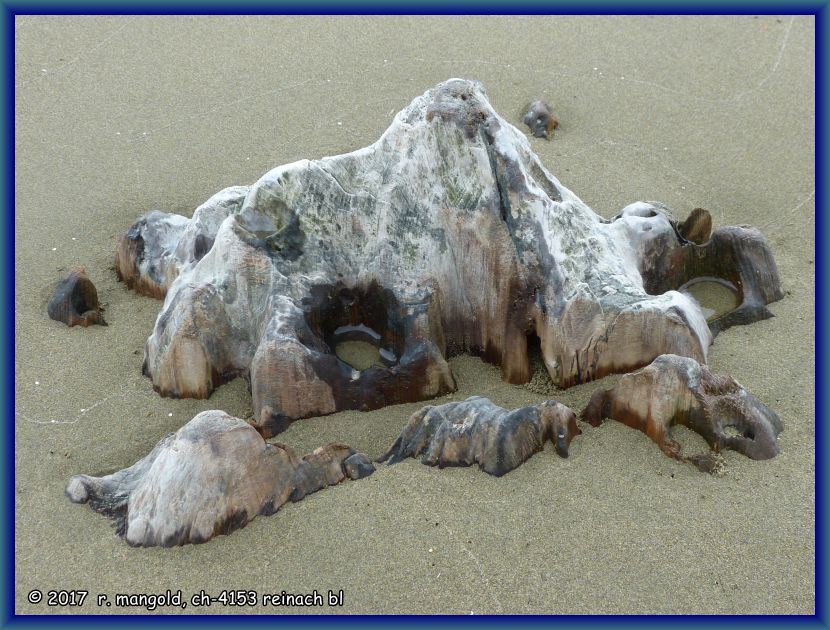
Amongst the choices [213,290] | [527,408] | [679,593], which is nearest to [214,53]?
[213,290]

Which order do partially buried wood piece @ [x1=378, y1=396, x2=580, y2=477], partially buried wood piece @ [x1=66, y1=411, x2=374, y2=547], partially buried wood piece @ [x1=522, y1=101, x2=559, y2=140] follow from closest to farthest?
1. partially buried wood piece @ [x1=66, y1=411, x2=374, y2=547]
2. partially buried wood piece @ [x1=378, y1=396, x2=580, y2=477]
3. partially buried wood piece @ [x1=522, y1=101, x2=559, y2=140]

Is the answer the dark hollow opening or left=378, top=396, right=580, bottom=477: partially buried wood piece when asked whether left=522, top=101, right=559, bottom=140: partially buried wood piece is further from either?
left=378, top=396, right=580, bottom=477: partially buried wood piece

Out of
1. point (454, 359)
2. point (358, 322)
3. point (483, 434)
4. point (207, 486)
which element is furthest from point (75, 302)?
point (483, 434)

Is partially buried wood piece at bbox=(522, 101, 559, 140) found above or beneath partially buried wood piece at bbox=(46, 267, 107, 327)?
above

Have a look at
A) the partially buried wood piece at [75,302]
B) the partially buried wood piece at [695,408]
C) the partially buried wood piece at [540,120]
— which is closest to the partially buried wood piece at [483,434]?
the partially buried wood piece at [695,408]

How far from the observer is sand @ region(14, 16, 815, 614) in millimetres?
3840

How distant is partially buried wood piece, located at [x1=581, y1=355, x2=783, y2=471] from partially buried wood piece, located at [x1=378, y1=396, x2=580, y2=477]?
0.30 meters

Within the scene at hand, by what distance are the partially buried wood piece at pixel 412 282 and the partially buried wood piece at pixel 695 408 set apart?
359 millimetres

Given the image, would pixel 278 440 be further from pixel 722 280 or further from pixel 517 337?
pixel 722 280

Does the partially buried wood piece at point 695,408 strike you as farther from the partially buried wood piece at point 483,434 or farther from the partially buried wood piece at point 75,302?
the partially buried wood piece at point 75,302

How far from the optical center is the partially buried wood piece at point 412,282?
4.63m

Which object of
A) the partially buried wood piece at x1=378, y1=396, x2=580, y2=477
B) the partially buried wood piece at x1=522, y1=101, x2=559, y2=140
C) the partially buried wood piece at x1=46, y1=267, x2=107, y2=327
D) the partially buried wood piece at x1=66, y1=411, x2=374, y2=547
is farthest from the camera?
the partially buried wood piece at x1=522, y1=101, x2=559, y2=140

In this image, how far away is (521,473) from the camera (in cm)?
420

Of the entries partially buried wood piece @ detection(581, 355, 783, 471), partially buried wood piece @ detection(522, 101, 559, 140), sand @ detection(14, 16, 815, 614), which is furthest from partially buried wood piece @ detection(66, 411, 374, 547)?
partially buried wood piece @ detection(522, 101, 559, 140)
